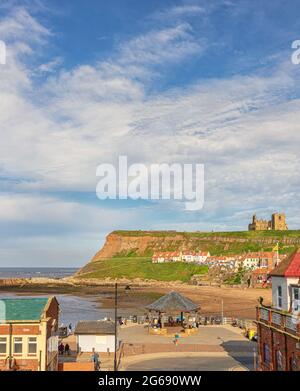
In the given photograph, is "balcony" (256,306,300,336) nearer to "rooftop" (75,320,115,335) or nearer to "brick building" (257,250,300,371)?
"brick building" (257,250,300,371)

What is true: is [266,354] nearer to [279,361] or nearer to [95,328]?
[279,361]

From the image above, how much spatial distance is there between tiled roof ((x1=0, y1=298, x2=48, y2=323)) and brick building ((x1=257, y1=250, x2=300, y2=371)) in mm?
12993

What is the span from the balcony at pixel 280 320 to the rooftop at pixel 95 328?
17391 millimetres

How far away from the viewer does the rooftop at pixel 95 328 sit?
40375mm

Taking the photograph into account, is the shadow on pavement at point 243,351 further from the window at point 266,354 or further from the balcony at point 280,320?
the balcony at point 280,320

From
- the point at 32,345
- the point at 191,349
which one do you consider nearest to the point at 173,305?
the point at 191,349

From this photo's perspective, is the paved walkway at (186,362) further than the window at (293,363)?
Yes

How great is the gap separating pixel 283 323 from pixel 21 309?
49.7ft

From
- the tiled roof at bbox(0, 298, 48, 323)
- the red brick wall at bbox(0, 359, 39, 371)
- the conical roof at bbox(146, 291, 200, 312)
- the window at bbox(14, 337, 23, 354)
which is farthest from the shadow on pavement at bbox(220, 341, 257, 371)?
the window at bbox(14, 337, 23, 354)

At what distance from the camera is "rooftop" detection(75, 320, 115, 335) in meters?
40.4

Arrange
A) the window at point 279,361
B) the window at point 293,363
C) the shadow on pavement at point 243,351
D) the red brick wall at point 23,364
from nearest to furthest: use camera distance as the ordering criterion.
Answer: the window at point 293,363 → the window at point 279,361 → the red brick wall at point 23,364 → the shadow on pavement at point 243,351

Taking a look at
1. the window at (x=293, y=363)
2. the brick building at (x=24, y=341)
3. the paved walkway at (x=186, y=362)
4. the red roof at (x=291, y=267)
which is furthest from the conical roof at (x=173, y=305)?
the window at (x=293, y=363)

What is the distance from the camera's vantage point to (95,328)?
4112cm
